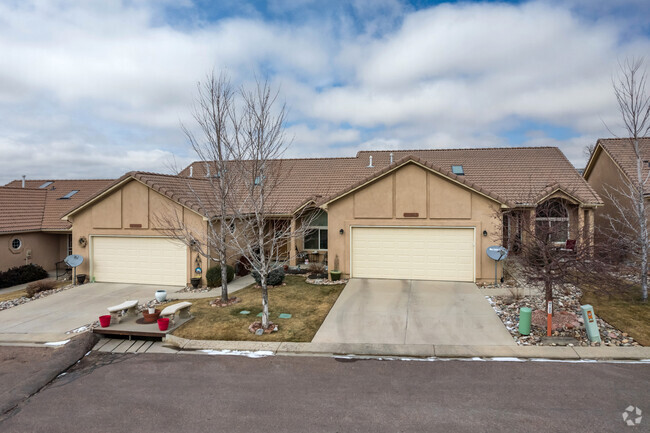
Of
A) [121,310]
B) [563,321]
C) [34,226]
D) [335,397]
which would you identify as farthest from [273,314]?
[34,226]

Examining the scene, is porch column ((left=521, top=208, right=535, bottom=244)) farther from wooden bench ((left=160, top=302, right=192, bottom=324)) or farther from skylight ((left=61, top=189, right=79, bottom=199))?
skylight ((left=61, top=189, right=79, bottom=199))

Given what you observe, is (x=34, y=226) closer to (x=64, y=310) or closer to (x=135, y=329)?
(x=64, y=310)

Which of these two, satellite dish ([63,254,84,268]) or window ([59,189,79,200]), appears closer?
satellite dish ([63,254,84,268])

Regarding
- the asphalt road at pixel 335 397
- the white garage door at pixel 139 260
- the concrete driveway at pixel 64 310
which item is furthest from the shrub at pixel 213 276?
the asphalt road at pixel 335 397

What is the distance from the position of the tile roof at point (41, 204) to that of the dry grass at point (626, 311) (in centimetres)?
2039

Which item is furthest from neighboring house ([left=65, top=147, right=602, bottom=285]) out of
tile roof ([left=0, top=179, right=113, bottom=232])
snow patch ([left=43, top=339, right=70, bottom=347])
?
snow patch ([left=43, top=339, right=70, bottom=347])

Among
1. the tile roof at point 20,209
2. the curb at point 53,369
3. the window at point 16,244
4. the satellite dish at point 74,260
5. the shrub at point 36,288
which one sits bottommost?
the curb at point 53,369

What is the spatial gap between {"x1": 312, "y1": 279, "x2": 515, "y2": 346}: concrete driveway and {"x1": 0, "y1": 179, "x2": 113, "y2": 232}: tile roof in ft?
45.8

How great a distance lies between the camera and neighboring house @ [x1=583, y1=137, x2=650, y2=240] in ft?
58.6

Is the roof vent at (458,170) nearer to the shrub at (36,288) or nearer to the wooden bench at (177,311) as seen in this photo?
the wooden bench at (177,311)

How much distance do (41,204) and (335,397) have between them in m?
22.1

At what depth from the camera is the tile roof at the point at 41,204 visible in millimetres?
18461

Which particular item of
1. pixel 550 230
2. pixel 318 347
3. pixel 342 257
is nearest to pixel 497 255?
pixel 550 230

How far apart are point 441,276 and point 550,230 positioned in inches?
213
